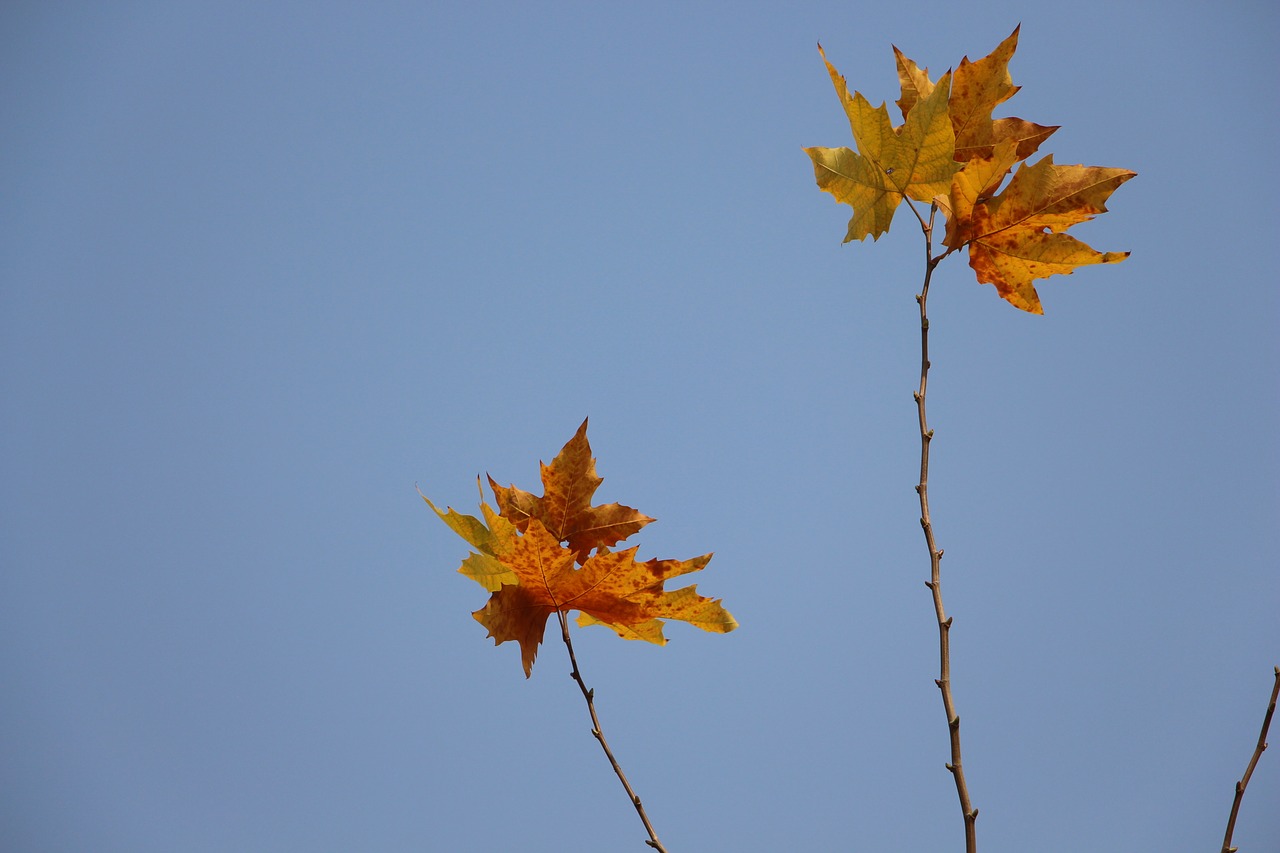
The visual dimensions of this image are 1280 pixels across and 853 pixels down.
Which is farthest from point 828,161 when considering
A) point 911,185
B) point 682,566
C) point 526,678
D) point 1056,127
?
point 526,678

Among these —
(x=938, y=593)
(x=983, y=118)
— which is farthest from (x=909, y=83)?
(x=938, y=593)

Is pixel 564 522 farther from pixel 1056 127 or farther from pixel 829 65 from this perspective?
pixel 1056 127

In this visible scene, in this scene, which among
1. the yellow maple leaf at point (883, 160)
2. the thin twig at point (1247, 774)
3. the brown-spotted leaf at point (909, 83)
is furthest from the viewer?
the brown-spotted leaf at point (909, 83)

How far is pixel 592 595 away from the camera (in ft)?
2.53

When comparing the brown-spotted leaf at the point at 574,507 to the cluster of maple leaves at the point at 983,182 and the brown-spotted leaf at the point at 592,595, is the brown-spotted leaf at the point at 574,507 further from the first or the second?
the cluster of maple leaves at the point at 983,182

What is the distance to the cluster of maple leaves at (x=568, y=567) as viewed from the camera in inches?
28.6

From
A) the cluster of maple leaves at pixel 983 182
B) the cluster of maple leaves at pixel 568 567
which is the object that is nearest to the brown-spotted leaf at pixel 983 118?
the cluster of maple leaves at pixel 983 182

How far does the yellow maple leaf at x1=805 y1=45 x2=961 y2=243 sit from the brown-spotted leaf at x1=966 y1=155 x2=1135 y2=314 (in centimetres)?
7

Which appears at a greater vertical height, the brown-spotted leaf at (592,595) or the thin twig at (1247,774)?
the brown-spotted leaf at (592,595)

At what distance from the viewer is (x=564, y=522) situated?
803 millimetres

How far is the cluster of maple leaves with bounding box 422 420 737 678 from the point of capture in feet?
2.38

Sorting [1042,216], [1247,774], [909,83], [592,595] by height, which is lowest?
[1247,774]

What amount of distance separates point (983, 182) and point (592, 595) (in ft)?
1.50

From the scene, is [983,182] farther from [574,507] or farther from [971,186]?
[574,507]
